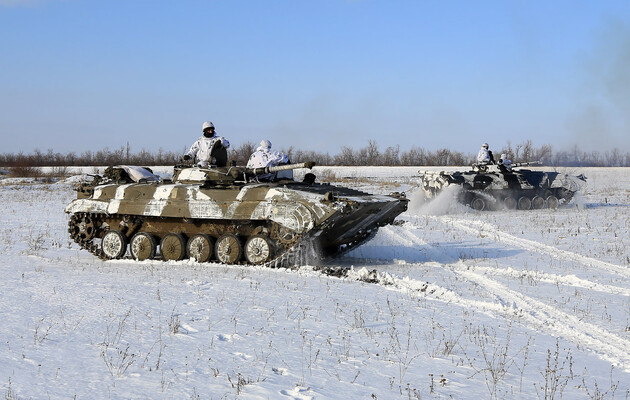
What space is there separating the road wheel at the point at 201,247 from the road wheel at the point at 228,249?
16 cm

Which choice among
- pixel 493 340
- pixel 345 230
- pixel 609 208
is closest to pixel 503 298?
pixel 493 340

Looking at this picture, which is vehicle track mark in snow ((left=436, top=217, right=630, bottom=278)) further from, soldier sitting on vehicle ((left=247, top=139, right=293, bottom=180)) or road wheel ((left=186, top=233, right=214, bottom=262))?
road wheel ((left=186, top=233, right=214, bottom=262))

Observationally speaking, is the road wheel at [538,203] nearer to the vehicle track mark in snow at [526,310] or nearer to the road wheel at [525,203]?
the road wheel at [525,203]

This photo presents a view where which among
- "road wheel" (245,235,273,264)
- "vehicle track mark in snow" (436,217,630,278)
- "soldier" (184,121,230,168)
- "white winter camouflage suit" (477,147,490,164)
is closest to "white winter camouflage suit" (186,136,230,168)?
Answer: "soldier" (184,121,230,168)

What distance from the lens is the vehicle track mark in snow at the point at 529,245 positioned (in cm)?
1381

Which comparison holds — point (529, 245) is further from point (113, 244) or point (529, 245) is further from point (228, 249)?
point (113, 244)

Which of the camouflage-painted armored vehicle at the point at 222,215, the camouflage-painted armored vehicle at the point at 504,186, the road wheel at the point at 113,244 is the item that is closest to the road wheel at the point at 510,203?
the camouflage-painted armored vehicle at the point at 504,186

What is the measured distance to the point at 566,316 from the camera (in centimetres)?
907

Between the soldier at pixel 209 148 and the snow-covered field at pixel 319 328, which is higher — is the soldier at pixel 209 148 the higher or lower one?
the higher one

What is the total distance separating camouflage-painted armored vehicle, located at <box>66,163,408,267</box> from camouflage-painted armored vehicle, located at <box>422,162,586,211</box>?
14.1 meters

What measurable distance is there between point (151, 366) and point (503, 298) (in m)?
5.74

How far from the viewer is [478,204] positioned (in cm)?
2894

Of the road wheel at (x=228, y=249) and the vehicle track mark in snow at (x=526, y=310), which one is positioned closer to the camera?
the vehicle track mark in snow at (x=526, y=310)

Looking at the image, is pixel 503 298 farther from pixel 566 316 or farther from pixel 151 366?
pixel 151 366
